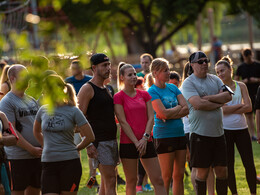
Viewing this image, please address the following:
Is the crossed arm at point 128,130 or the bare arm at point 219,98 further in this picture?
the bare arm at point 219,98

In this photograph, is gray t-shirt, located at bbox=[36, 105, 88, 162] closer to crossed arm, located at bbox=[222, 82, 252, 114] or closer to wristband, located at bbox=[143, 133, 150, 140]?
wristband, located at bbox=[143, 133, 150, 140]

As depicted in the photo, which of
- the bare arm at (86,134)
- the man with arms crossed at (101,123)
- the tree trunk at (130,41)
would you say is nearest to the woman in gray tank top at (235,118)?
the man with arms crossed at (101,123)

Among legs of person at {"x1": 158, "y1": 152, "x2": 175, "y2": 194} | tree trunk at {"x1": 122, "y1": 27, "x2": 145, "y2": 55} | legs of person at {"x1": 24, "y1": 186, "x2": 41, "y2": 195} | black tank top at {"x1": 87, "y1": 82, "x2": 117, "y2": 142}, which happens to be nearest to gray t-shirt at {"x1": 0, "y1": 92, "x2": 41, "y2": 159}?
legs of person at {"x1": 24, "y1": 186, "x2": 41, "y2": 195}

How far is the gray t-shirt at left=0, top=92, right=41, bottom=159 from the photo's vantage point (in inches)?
232

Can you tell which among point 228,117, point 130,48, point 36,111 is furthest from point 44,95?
point 130,48

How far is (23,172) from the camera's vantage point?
5918mm

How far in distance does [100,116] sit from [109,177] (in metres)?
0.69

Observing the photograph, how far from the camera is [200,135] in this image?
21.2 feet

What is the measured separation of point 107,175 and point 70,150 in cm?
83

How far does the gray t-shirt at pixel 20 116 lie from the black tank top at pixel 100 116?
24.9 inches

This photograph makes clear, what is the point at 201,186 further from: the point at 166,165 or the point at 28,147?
the point at 28,147

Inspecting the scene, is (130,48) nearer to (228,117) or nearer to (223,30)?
(228,117)

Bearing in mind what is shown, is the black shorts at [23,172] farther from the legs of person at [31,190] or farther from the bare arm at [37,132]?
the bare arm at [37,132]

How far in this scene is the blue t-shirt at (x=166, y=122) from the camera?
686 cm
